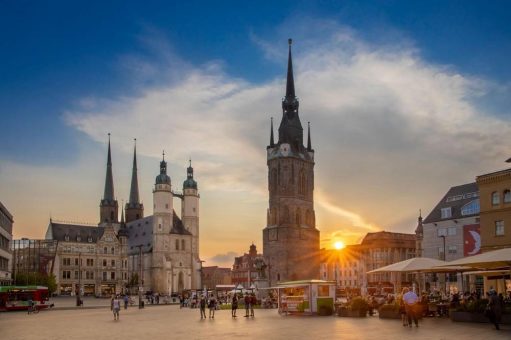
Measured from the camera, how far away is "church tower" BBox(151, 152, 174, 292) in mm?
123625

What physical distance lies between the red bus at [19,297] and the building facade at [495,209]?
4044 cm

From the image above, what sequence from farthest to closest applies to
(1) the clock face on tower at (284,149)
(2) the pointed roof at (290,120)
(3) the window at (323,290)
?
1. (2) the pointed roof at (290,120)
2. (1) the clock face on tower at (284,149)
3. (3) the window at (323,290)

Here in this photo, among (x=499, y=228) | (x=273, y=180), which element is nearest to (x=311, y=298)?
(x=499, y=228)

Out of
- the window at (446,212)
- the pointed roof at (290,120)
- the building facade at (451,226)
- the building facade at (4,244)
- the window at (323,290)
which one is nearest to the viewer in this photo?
the window at (323,290)

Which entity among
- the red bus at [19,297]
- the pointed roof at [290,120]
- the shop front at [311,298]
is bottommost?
the red bus at [19,297]

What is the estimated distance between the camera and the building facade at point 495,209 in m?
46.3

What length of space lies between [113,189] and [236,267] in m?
42.7

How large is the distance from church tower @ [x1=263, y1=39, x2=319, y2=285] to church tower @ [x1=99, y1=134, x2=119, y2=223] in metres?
56.5

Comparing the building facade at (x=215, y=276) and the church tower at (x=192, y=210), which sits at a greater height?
the church tower at (x=192, y=210)

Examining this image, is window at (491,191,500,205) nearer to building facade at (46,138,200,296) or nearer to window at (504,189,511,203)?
window at (504,189,511,203)

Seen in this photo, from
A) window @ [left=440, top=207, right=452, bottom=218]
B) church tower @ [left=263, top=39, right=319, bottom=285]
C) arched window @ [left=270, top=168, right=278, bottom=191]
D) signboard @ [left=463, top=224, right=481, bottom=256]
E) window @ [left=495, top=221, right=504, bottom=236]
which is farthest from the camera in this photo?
arched window @ [left=270, top=168, right=278, bottom=191]

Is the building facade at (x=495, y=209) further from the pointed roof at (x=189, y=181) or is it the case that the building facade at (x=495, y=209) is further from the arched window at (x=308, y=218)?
the pointed roof at (x=189, y=181)

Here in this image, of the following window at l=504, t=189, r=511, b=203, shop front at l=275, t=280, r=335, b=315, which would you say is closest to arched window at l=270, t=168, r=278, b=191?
window at l=504, t=189, r=511, b=203

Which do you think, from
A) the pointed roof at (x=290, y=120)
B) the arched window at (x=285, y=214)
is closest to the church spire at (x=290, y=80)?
the pointed roof at (x=290, y=120)
